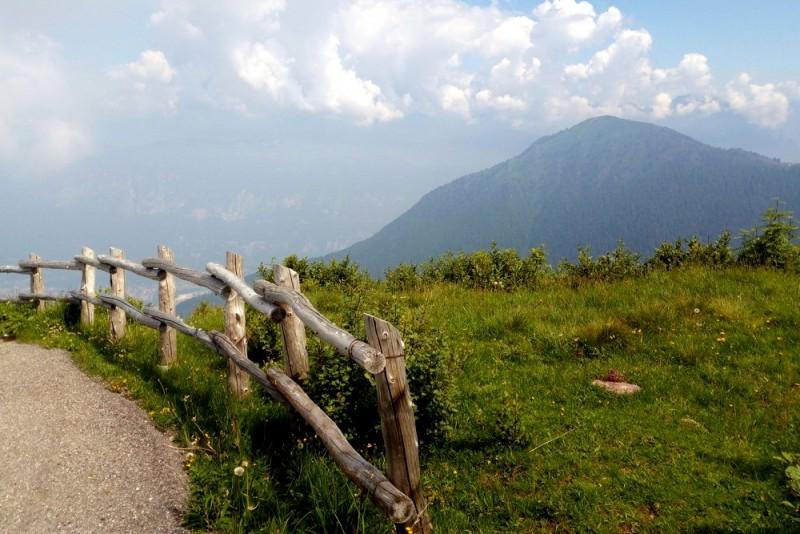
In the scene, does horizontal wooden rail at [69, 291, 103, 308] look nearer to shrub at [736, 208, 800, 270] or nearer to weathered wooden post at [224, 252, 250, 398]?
weathered wooden post at [224, 252, 250, 398]

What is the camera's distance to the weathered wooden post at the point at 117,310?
31.2 ft

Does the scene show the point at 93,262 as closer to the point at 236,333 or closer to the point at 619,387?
the point at 236,333

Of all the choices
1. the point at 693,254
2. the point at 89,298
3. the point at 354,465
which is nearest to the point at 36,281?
the point at 89,298

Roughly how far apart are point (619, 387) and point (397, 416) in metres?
4.90

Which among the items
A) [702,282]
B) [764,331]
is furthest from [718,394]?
[702,282]

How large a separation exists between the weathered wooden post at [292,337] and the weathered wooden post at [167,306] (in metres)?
3.46

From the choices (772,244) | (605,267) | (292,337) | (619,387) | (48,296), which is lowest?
(619,387)

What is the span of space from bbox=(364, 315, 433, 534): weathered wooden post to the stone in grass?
14.6 feet

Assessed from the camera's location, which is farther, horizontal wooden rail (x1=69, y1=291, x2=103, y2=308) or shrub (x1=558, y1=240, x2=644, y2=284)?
shrub (x1=558, y1=240, x2=644, y2=284)

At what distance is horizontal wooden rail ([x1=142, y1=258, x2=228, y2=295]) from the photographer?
259 inches

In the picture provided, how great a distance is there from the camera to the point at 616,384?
24.0 feet

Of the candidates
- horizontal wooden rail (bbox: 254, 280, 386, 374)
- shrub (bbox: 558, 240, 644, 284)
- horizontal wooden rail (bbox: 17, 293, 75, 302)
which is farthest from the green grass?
shrub (bbox: 558, 240, 644, 284)

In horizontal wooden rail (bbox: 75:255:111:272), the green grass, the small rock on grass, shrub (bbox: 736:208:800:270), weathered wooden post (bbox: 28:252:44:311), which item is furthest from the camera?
weathered wooden post (bbox: 28:252:44:311)

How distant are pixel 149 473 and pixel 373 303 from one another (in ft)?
10.6
